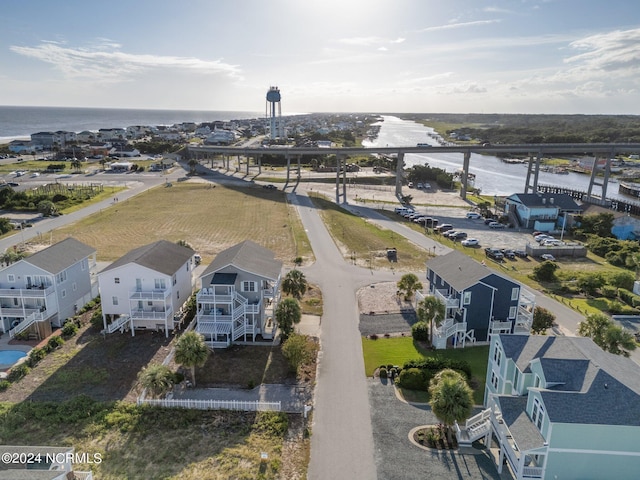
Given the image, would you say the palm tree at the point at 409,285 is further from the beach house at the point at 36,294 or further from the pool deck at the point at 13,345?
the pool deck at the point at 13,345

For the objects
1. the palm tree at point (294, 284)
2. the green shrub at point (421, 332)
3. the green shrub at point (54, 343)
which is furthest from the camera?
the palm tree at point (294, 284)

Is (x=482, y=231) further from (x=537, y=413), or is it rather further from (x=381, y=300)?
(x=537, y=413)

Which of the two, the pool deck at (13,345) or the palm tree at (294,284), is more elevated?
the palm tree at (294,284)

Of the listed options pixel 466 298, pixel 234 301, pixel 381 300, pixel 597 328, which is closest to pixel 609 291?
pixel 597 328

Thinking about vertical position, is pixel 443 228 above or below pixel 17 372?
above

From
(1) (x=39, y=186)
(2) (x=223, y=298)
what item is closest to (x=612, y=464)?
(2) (x=223, y=298)

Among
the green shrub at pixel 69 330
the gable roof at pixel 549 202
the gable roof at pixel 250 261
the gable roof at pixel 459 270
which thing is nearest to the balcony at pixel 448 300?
the gable roof at pixel 459 270

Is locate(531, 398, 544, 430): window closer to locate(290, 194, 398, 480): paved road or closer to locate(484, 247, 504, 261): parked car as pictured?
locate(290, 194, 398, 480): paved road
